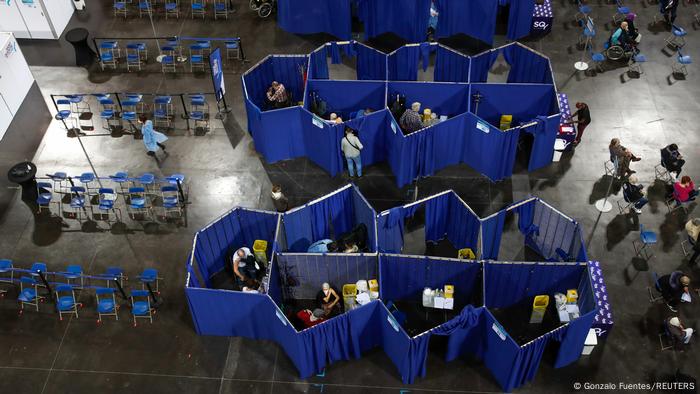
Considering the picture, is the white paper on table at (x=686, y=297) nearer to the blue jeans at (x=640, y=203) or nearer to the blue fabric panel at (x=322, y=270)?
the blue jeans at (x=640, y=203)

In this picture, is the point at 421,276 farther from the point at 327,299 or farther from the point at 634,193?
the point at 634,193

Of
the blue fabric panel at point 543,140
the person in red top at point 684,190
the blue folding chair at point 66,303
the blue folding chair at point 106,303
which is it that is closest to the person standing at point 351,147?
the blue fabric panel at point 543,140

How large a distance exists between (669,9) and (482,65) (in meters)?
7.51

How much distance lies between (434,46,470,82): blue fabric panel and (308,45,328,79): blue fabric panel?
3.19 m

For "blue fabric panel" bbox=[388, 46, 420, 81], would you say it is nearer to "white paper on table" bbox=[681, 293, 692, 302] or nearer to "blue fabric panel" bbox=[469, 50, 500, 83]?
"blue fabric panel" bbox=[469, 50, 500, 83]

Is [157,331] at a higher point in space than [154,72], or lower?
lower

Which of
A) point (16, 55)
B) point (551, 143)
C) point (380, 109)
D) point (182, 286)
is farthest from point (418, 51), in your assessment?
point (16, 55)

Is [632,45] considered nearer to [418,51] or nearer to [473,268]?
[418,51]

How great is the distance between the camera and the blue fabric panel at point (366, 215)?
14.7 metres

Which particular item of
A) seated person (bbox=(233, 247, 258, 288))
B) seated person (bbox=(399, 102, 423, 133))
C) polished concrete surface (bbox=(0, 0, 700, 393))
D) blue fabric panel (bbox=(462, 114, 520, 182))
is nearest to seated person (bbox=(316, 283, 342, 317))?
polished concrete surface (bbox=(0, 0, 700, 393))

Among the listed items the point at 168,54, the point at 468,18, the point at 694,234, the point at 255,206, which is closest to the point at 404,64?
the point at 468,18

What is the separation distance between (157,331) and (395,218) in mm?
5753

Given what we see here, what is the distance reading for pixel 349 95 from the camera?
1842cm

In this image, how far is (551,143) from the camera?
17.5 meters
